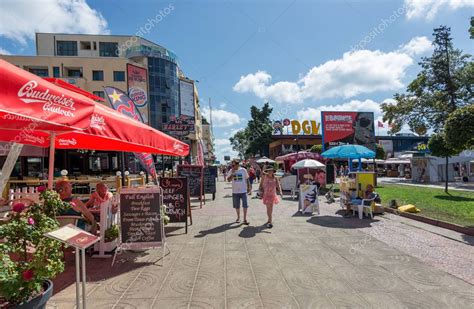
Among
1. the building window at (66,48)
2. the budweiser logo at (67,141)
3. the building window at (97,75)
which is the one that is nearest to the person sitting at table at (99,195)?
the budweiser logo at (67,141)

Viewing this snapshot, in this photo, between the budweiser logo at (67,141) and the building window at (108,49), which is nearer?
the budweiser logo at (67,141)

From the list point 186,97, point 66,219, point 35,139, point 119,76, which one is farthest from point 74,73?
point 66,219

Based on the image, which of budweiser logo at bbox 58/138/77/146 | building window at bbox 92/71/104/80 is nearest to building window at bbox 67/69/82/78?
building window at bbox 92/71/104/80

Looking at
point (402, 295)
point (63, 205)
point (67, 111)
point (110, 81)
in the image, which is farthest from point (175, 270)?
point (110, 81)

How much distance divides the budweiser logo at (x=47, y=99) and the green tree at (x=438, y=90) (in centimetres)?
3116

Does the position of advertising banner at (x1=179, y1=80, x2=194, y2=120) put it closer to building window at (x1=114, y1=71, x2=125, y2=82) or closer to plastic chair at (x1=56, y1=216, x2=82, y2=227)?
building window at (x1=114, y1=71, x2=125, y2=82)

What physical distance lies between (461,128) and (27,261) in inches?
345

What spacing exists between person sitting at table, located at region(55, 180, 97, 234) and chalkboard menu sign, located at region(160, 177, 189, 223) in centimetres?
209

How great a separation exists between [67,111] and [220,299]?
2691 mm

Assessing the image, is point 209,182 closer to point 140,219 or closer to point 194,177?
point 194,177

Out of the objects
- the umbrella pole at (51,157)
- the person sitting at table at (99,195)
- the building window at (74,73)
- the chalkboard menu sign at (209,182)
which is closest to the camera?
the umbrella pole at (51,157)

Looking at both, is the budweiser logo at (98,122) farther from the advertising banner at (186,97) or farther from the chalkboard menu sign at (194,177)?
the advertising banner at (186,97)

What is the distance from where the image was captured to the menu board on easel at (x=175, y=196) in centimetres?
713

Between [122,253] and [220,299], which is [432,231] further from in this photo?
[122,253]
